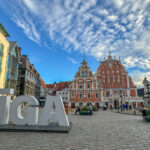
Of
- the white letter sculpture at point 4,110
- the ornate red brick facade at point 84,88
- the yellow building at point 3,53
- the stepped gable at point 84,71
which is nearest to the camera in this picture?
the white letter sculpture at point 4,110

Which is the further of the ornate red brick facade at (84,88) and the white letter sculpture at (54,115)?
the ornate red brick facade at (84,88)

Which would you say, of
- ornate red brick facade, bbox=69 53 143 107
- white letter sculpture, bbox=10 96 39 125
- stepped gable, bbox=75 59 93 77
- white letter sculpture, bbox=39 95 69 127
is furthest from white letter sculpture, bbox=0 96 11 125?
stepped gable, bbox=75 59 93 77

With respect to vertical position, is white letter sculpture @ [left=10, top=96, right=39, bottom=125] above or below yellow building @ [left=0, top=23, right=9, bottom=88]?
below

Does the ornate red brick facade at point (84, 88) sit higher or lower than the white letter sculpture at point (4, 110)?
higher

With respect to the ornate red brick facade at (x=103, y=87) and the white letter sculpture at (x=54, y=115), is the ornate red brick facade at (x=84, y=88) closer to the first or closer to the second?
the ornate red brick facade at (x=103, y=87)

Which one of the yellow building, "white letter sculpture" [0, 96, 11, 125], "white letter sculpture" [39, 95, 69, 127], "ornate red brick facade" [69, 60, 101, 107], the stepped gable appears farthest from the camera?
the stepped gable

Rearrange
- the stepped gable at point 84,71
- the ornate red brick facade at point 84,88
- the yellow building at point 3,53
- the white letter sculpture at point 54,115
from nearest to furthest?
the white letter sculpture at point 54,115, the yellow building at point 3,53, the ornate red brick facade at point 84,88, the stepped gable at point 84,71

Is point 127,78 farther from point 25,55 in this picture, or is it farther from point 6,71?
point 6,71

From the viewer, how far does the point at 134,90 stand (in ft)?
145

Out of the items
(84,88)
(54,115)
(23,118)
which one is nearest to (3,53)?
(23,118)

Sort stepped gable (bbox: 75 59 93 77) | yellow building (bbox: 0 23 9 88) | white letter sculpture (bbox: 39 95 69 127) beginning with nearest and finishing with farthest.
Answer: white letter sculpture (bbox: 39 95 69 127) < yellow building (bbox: 0 23 9 88) < stepped gable (bbox: 75 59 93 77)

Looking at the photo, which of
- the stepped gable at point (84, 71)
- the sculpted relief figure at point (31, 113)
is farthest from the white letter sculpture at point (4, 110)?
the stepped gable at point (84, 71)

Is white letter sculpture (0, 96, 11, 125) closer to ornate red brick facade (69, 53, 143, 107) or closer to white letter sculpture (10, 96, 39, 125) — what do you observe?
white letter sculpture (10, 96, 39, 125)

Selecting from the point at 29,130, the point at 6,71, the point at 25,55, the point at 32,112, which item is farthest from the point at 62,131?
the point at 25,55
